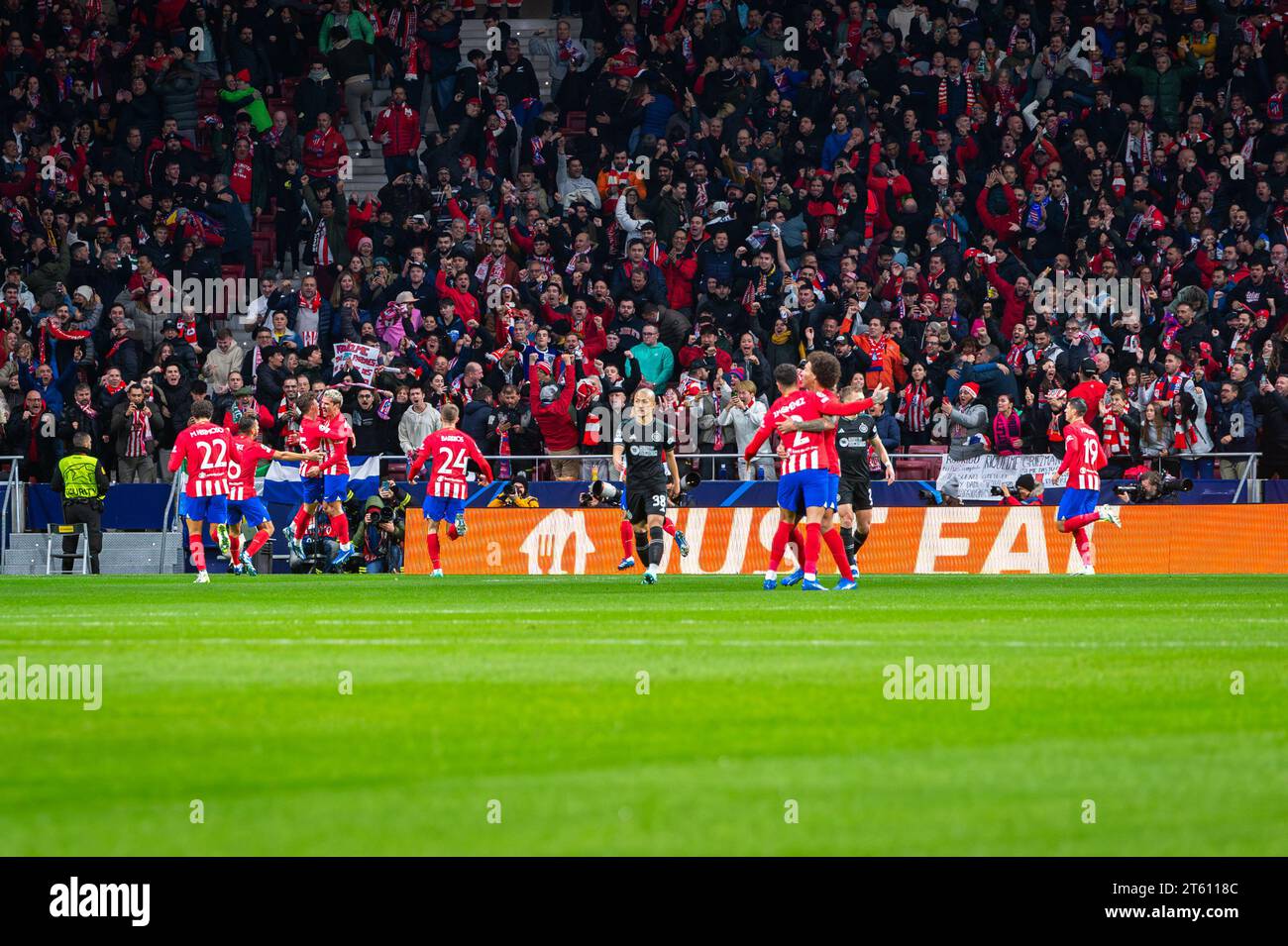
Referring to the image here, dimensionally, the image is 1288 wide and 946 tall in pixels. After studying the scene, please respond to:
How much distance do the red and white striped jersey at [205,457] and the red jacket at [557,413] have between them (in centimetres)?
514

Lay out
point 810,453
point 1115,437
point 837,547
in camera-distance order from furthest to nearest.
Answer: point 1115,437 < point 837,547 < point 810,453

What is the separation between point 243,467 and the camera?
80.8 ft

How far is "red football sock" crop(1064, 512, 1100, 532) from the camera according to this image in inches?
950

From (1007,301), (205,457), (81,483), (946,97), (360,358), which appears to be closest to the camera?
(205,457)

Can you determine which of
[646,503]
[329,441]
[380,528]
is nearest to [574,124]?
[380,528]

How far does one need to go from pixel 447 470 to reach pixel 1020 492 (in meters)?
7.98

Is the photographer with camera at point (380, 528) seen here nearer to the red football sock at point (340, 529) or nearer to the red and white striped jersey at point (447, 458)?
the red football sock at point (340, 529)

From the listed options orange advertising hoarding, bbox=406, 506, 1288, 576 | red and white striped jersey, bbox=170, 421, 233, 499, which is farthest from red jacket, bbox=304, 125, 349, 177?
red and white striped jersey, bbox=170, 421, 233, 499

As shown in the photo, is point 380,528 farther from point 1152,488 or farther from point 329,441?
point 1152,488

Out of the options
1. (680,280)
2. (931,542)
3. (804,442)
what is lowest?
(931,542)

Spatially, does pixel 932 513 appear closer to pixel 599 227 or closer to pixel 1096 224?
pixel 1096 224

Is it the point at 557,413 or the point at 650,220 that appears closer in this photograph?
the point at 557,413

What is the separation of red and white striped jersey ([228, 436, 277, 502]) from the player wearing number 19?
5559 millimetres

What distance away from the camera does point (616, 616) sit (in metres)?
14.2
